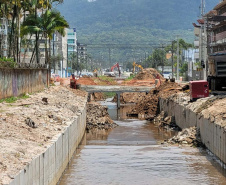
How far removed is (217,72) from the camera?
38531 mm

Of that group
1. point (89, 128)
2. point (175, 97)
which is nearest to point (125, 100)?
point (175, 97)

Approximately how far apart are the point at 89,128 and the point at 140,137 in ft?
22.1

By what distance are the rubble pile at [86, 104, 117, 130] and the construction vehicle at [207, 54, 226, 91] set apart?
12.8m

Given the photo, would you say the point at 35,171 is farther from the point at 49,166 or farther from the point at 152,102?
the point at 152,102

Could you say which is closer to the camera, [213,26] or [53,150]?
[53,150]

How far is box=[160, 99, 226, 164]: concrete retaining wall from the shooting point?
25.8 metres

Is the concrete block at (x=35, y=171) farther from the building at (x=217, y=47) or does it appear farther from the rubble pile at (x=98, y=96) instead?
the rubble pile at (x=98, y=96)

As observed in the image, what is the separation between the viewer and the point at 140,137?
4391cm

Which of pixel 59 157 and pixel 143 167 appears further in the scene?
pixel 143 167

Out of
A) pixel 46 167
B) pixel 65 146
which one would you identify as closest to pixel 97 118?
pixel 65 146

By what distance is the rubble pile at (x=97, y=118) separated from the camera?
1977 inches

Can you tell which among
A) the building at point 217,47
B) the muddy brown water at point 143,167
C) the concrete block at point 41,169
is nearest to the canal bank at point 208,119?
the muddy brown water at point 143,167

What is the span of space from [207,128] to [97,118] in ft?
73.1

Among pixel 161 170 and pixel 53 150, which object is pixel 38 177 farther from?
pixel 161 170
